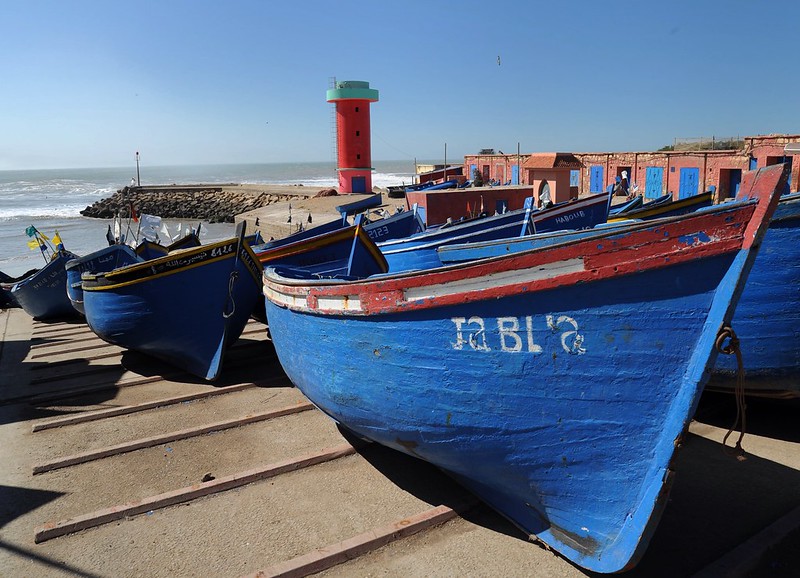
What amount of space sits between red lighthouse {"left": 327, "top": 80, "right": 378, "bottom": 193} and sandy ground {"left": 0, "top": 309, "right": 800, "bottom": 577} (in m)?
31.3

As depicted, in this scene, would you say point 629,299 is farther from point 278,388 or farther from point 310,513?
point 278,388

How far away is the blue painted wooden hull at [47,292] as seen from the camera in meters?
12.9

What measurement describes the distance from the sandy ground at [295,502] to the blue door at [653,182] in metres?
21.5

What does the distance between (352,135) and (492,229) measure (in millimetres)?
30126

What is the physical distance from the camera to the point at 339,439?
19.1ft

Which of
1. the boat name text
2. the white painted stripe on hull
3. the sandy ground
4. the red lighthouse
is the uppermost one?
the red lighthouse

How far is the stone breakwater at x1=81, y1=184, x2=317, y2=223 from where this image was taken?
45.0m

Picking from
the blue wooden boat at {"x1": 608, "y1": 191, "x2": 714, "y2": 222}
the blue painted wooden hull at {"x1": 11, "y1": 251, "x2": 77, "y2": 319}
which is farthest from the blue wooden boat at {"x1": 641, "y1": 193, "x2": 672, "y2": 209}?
the blue painted wooden hull at {"x1": 11, "y1": 251, "x2": 77, "y2": 319}

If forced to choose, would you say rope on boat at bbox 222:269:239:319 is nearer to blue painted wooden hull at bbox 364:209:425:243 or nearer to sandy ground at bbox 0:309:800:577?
sandy ground at bbox 0:309:800:577

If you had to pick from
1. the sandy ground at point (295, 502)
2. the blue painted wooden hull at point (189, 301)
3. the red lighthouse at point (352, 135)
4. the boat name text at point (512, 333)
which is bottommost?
the sandy ground at point (295, 502)

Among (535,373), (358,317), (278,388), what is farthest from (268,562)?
(278,388)

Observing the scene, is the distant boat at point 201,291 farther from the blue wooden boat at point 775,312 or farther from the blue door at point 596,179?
the blue door at point 596,179

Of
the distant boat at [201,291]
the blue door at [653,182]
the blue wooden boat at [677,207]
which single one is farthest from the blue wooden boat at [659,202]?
the blue door at [653,182]

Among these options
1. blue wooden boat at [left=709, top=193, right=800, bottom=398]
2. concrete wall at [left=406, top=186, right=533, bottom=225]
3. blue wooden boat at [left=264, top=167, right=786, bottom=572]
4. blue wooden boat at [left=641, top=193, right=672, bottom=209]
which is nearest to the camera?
blue wooden boat at [left=264, top=167, right=786, bottom=572]
